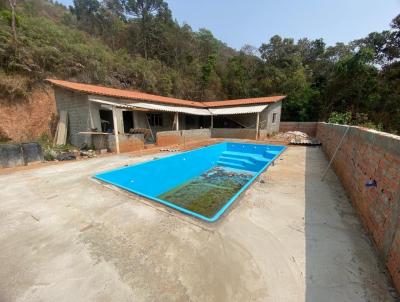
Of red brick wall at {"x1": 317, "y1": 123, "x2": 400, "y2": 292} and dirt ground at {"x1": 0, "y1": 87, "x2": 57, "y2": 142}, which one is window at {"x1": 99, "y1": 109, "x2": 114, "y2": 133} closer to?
dirt ground at {"x1": 0, "y1": 87, "x2": 57, "y2": 142}

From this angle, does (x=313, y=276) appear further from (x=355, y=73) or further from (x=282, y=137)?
(x=355, y=73)

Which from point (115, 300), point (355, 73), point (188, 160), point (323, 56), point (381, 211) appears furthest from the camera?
point (323, 56)

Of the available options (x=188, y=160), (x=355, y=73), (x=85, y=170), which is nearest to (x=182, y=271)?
(x=85, y=170)

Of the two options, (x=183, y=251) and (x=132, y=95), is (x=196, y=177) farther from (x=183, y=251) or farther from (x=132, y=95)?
(x=132, y=95)

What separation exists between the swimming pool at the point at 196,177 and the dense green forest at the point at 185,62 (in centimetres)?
716

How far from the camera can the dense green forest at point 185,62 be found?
12914mm

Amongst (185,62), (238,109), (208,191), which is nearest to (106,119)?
(208,191)

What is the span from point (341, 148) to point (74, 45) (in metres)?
19.6

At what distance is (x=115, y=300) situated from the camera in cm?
181

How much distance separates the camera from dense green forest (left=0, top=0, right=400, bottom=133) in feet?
42.4

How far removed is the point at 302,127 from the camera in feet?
56.8

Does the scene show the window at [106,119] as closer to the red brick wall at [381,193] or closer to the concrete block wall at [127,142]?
the concrete block wall at [127,142]

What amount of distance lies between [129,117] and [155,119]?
210 centimetres

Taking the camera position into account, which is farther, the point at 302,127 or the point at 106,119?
the point at 302,127
